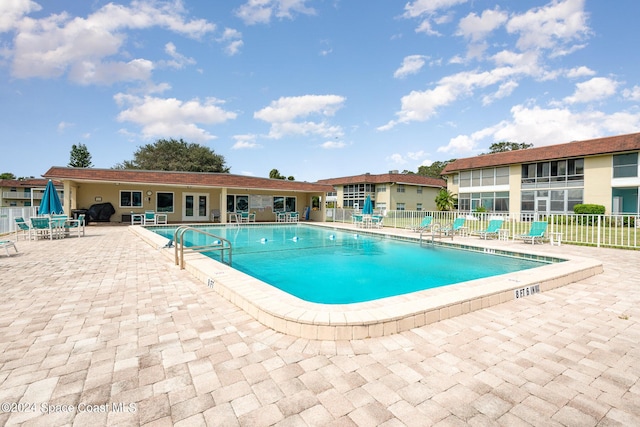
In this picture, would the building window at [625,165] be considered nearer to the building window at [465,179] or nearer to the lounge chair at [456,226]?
the building window at [465,179]

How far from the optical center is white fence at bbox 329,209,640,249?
9883 mm

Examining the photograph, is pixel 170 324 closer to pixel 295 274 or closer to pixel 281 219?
pixel 295 274

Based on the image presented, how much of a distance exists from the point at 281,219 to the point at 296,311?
773 inches

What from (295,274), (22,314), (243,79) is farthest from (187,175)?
(22,314)

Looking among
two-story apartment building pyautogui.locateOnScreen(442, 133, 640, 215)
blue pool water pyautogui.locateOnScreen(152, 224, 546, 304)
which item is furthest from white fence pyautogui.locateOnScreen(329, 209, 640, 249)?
blue pool water pyautogui.locateOnScreen(152, 224, 546, 304)

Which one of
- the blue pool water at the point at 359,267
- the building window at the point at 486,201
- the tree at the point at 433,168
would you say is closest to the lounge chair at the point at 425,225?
the blue pool water at the point at 359,267

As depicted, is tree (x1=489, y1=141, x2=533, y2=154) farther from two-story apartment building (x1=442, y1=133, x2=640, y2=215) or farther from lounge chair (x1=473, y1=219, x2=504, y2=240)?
lounge chair (x1=473, y1=219, x2=504, y2=240)

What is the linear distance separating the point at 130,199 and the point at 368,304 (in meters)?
20.1

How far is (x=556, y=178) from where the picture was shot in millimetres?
22156

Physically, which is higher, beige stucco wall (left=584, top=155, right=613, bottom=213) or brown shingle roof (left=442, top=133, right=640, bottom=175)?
brown shingle roof (left=442, top=133, right=640, bottom=175)

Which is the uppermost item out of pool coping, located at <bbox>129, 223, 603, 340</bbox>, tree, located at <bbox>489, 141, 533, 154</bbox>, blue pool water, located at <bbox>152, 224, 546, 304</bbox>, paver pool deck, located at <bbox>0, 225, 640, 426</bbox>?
tree, located at <bbox>489, 141, 533, 154</bbox>

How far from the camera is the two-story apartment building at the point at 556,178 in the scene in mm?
19203

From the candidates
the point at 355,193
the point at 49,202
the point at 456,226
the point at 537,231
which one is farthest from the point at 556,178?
the point at 49,202

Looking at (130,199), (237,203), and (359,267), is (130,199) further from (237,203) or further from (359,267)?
(359,267)
